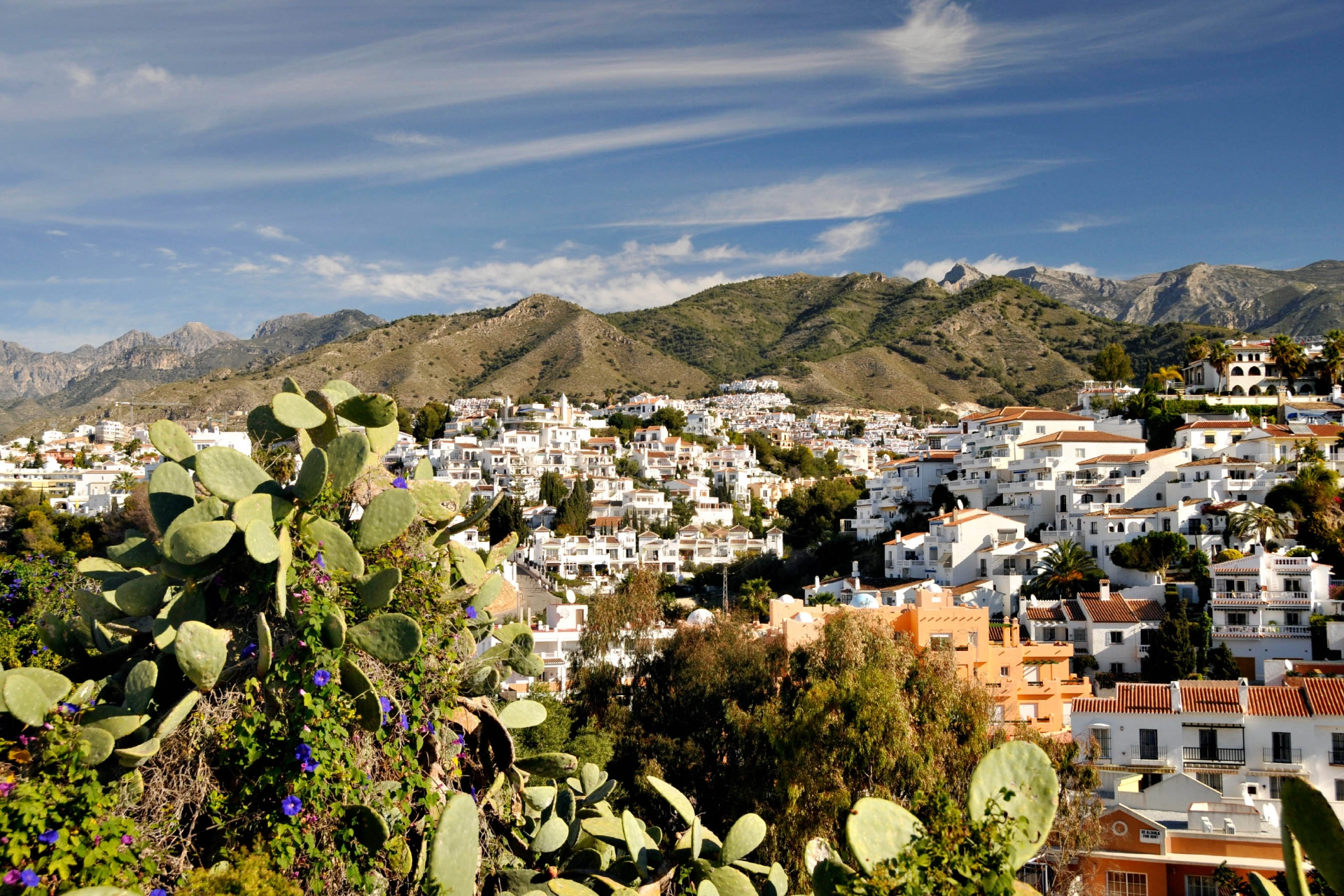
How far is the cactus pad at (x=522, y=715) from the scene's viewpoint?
18.2 feet

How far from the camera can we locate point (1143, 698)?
2088cm

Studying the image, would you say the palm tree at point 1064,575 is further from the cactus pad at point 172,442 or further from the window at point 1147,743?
the cactus pad at point 172,442

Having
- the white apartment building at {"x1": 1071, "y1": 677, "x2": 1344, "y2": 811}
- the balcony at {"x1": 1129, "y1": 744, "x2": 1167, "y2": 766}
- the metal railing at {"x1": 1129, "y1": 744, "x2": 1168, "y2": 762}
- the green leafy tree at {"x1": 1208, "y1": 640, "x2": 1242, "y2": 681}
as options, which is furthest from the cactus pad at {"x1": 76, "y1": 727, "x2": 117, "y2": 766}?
the green leafy tree at {"x1": 1208, "y1": 640, "x2": 1242, "y2": 681}

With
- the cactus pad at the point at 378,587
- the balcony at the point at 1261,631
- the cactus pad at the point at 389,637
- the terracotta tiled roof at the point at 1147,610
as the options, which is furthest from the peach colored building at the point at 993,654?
the cactus pad at the point at 389,637

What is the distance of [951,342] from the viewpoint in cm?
13688

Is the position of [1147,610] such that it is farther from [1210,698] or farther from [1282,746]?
[1282,746]

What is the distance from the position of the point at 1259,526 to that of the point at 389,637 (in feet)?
116

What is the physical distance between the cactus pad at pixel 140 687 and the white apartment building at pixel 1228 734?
1823cm

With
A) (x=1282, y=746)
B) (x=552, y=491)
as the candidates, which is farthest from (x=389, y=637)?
(x=552, y=491)

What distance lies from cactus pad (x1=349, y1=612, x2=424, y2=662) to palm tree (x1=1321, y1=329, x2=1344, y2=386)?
198 feet

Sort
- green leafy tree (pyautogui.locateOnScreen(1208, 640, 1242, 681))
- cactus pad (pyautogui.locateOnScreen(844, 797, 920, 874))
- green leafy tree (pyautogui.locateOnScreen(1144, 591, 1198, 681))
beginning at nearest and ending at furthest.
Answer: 1. cactus pad (pyautogui.locateOnScreen(844, 797, 920, 874))
2. green leafy tree (pyautogui.locateOnScreen(1208, 640, 1242, 681))
3. green leafy tree (pyautogui.locateOnScreen(1144, 591, 1198, 681))

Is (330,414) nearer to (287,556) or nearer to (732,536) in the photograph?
(287,556)

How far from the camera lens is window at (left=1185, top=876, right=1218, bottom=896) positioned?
10648mm

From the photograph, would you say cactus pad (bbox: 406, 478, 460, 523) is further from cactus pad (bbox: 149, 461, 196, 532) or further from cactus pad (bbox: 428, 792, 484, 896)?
cactus pad (bbox: 428, 792, 484, 896)
